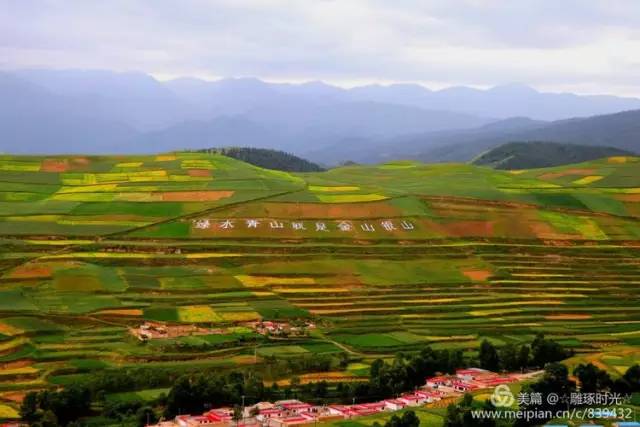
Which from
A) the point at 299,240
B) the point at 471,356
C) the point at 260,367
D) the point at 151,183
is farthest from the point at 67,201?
the point at 471,356

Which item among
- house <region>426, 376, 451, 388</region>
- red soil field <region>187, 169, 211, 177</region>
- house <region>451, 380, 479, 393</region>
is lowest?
house <region>426, 376, 451, 388</region>

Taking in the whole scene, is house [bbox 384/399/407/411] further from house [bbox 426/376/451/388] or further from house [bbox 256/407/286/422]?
house [bbox 256/407/286/422]

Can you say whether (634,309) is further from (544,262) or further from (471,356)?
(471,356)

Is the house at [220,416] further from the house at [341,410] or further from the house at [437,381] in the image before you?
the house at [437,381]

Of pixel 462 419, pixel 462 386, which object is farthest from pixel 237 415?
pixel 462 386

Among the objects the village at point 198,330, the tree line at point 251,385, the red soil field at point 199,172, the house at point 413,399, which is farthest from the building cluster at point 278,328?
the red soil field at point 199,172

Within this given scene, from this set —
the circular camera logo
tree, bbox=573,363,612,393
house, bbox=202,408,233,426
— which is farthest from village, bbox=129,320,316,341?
tree, bbox=573,363,612,393

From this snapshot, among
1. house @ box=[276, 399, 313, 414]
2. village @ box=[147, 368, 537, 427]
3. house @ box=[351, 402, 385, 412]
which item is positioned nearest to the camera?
village @ box=[147, 368, 537, 427]

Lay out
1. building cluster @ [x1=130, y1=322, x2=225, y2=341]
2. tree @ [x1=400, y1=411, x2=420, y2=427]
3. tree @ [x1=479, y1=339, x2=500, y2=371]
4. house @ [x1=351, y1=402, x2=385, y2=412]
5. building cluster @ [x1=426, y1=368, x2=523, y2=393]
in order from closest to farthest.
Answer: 1. tree @ [x1=400, y1=411, x2=420, y2=427]
2. house @ [x1=351, y1=402, x2=385, y2=412]
3. building cluster @ [x1=426, y1=368, x2=523, y2=393]
4. tree @ [x1=479, y1=339, x2=500, y2=371]
5. building cluster @ [x1=130, y1=322, x2=225, y2=341]

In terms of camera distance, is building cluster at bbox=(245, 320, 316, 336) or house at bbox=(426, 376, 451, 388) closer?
house at bbox=(426, 376, 451, 388)
